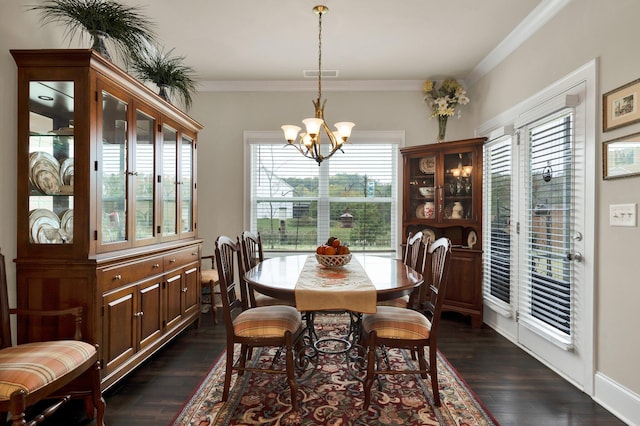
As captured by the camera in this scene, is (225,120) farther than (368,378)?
Yes

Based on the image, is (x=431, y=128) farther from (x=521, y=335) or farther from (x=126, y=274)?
(x=126, y=274)

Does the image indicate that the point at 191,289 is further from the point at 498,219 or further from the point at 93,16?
the point at 498,219

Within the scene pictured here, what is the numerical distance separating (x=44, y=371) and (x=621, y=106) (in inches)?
131

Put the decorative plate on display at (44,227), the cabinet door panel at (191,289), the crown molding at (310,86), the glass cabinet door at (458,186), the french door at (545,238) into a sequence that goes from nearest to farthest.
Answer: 1. the decorative plate on display at (44,227)
2. the french door at (545,238)
3. the cabinet door panel at (191,289)
4. the glass cabinet door at (458,186)
5. the crown molding at (310,86)

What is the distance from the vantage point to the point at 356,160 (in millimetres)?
4879

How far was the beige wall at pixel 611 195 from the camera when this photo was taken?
217cm

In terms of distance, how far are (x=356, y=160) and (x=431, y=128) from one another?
101cm

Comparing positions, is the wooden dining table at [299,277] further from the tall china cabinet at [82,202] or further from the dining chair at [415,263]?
the tall china cabinet at [82,202]

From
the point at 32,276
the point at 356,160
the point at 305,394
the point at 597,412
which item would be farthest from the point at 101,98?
the point at 597,412

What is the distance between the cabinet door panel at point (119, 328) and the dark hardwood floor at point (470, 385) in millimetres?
245

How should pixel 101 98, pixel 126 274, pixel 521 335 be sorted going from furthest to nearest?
1. pixel 521 335
2. pixel 126 274
3. pixel 101 98

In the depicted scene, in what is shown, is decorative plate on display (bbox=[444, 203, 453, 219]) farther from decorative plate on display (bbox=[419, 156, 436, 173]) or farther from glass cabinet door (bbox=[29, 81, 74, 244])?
glass cabinet door (bbox=[29, 81, 74, 244])

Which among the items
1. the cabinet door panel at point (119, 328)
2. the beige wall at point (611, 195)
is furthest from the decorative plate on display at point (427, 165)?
the cabinet door panel at point (119, 328)

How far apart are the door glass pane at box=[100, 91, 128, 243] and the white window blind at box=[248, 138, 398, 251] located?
2.29m
